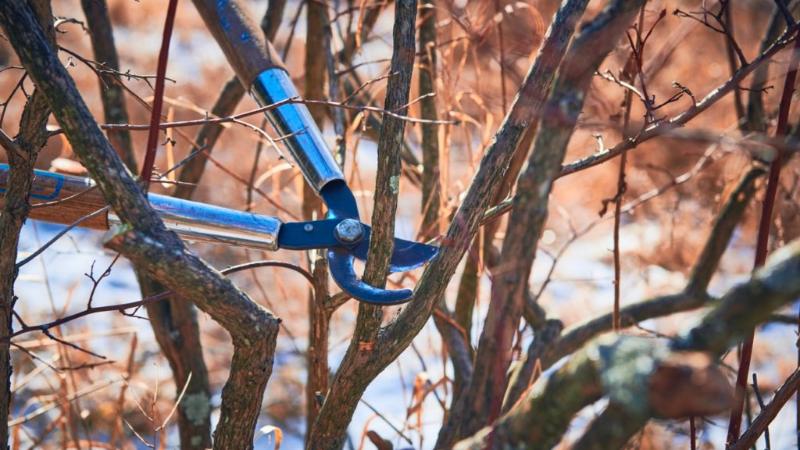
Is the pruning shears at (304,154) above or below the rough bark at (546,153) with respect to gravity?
above

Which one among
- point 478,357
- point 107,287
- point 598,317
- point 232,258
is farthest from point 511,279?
point 232,258

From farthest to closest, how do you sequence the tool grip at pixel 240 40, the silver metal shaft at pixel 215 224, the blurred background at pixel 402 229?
the blurred background at pixel 402 229, the tool grip at pixel 240 40, the silver metal shaft at pixel 215 224

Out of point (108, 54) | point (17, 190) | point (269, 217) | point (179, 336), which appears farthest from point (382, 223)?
point (108, 54)

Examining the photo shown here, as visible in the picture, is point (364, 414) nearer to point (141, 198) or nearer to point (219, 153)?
point (141, 198)

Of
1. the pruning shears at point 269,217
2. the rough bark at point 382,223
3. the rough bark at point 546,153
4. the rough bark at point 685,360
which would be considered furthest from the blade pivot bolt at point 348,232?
the rough bark at point 685,360

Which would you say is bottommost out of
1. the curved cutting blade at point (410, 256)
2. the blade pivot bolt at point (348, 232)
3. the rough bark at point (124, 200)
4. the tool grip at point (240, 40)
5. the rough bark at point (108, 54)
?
the rough bark at point (124, 200)

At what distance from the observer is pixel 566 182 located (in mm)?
3891

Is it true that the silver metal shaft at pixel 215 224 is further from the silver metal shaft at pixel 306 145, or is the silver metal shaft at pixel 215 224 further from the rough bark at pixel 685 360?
the rough bark at pixel 685 360

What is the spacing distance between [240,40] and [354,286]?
1.32 ft

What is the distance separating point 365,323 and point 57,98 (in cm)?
33

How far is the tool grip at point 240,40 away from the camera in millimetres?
1049

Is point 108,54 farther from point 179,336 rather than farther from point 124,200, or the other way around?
point 124,200

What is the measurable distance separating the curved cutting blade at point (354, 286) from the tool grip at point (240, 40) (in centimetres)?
26

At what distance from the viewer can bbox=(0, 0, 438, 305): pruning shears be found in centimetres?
91
